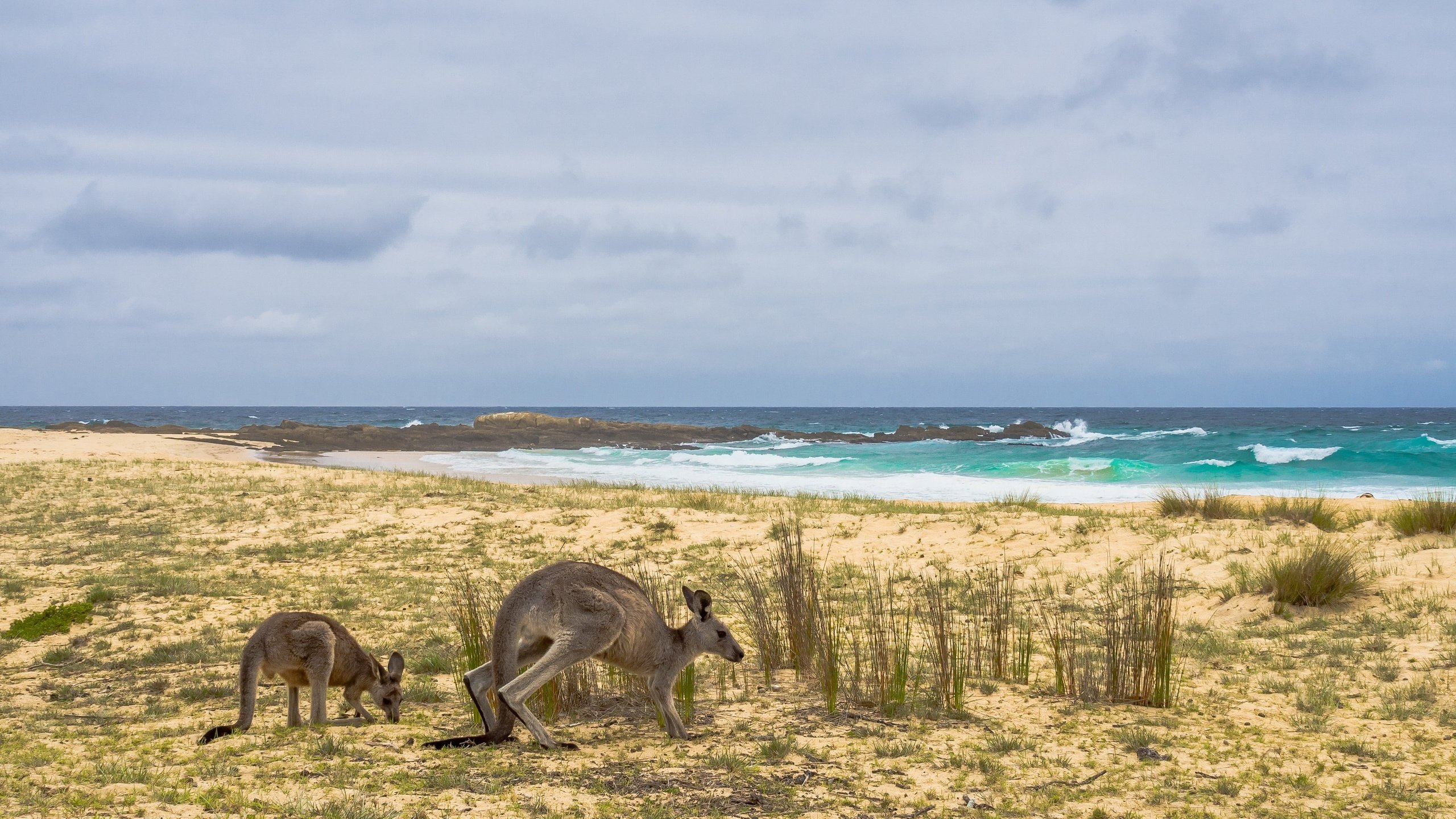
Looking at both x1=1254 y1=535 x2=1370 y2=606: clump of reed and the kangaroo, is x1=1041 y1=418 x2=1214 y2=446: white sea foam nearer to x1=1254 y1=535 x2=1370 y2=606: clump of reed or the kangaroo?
x1=1254 y1=535 x2=1370 y2=606: clump of reed

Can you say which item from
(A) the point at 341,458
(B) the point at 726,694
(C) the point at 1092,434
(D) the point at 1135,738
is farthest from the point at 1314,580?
(C) the point at 1092,434

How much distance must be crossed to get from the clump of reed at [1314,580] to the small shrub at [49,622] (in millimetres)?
12092

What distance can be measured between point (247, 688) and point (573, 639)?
2.10 metres

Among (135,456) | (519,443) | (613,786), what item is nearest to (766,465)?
(519,443)

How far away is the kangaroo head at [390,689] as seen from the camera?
243 inches

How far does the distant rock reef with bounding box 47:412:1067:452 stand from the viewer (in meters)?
52.4

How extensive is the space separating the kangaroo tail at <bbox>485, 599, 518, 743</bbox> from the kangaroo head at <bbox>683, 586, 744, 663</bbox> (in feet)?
3.44

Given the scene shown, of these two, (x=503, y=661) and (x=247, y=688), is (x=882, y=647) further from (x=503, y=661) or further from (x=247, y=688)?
(x=247, y=688)

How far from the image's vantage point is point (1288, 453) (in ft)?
144

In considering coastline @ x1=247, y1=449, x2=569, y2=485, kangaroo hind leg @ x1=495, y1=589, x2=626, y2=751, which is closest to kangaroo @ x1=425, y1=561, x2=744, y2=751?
kangaroo hind leg @ x1=495, y1=589, x2=626, y2=751

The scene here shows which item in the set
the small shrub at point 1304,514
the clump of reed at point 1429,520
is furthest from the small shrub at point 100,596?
the clump of reed at point 1429,520

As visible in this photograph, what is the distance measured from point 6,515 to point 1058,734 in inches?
692

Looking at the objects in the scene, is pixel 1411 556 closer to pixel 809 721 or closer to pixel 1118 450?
pixel 809 721

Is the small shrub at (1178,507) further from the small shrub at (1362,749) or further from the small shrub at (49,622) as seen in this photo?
the small shrub at (49,622)
